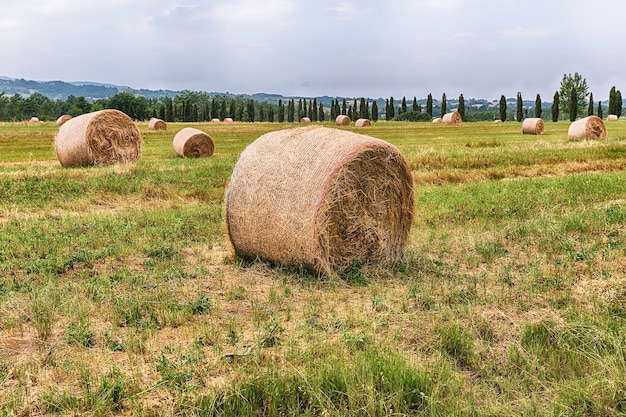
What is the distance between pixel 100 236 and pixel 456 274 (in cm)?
586

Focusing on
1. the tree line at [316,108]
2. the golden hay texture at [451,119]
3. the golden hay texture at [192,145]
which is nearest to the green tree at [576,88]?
the tree line at [316,108]

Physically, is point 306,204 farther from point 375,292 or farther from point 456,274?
point 456,274

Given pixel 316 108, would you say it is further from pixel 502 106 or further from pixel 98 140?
pixel 98 140

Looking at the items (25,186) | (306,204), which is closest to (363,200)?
(306,204)

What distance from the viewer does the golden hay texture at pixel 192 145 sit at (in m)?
24.3

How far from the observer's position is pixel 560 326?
543 centimetres

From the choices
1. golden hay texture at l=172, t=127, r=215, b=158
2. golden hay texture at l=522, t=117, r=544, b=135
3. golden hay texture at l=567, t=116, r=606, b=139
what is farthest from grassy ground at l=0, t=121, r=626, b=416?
golden hay texture at l=522, t=117, r=544, b=135

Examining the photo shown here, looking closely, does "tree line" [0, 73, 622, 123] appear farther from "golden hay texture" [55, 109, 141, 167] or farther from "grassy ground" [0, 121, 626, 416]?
"grassy ground" [0, 121, 626, 416]

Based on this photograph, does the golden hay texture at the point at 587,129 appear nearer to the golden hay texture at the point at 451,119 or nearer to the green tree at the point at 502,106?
the golden hay texture at the point at 451,119

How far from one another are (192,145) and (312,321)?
64.1 feet

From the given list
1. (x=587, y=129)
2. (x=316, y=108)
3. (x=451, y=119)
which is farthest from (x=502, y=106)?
(x=587, y=129)

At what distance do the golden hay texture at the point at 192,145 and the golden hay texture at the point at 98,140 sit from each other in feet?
9.77

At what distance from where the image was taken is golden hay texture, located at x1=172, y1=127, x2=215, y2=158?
956 inches

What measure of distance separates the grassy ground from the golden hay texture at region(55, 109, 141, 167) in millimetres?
8461
